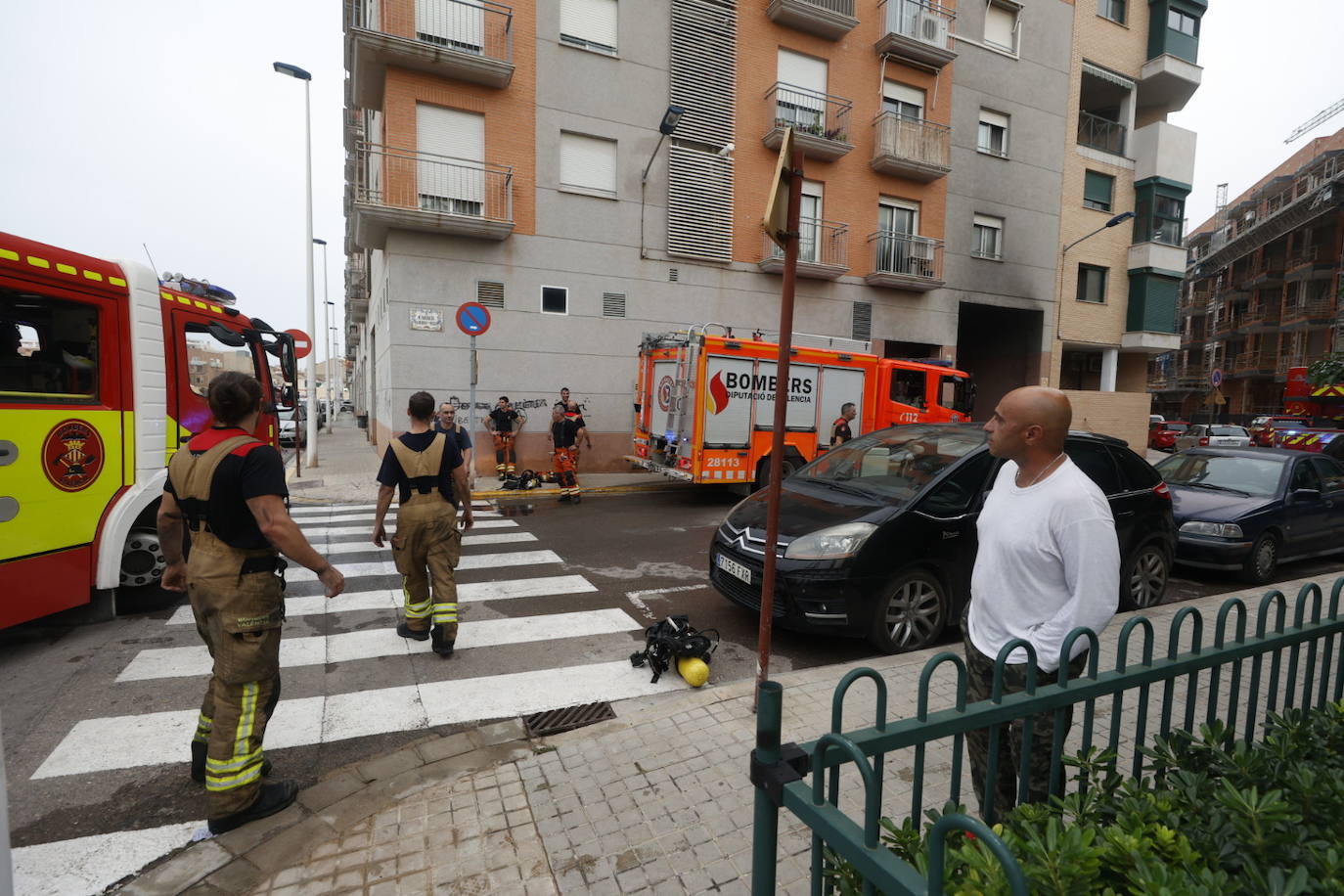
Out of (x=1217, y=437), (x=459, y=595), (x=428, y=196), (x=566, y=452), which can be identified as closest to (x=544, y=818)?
(x=459, y=595)

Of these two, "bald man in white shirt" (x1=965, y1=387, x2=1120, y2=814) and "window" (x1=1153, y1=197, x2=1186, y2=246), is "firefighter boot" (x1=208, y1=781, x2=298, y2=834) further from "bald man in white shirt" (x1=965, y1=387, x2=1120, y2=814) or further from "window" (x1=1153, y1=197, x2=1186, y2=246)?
"window" (x1=1153, y1=197, x2=1186, y2=246)

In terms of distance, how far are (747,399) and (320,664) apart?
308 inches

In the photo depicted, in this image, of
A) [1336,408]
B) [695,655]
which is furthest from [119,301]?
[1336,408]

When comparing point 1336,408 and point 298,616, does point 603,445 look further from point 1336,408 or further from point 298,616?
point 1336,408

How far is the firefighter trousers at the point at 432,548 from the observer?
4750mm

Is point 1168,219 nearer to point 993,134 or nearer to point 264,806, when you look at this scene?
point 993,134

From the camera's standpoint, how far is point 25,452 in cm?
441

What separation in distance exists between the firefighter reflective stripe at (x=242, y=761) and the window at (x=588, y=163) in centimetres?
1341

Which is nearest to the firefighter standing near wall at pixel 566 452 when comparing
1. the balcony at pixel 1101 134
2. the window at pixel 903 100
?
the window at pixel 903 100

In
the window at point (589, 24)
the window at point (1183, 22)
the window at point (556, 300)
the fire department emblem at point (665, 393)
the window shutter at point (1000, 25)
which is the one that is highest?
the window at point (1183, 22)

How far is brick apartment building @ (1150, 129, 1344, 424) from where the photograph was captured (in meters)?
37.5

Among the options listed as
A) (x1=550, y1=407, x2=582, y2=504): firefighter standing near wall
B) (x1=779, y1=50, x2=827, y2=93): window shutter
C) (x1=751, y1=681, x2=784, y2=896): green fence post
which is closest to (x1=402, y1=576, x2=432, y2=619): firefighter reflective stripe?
(x1=751, y1=681, x2=784, y2=896): green fence post

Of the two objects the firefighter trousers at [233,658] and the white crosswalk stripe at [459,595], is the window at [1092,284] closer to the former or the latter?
the white crosswalk stripe at [459,595]

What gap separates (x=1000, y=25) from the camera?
19.6 metres
